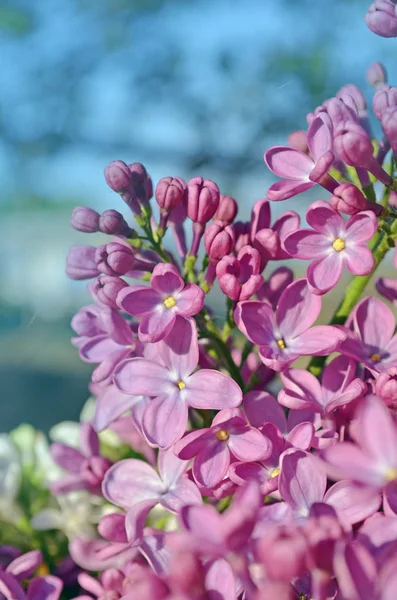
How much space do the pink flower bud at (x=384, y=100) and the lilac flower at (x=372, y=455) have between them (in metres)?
0.18

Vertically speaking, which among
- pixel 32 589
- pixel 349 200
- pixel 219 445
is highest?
pixel 349 200

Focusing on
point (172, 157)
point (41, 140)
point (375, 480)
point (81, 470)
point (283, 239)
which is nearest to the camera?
point (375, 480)

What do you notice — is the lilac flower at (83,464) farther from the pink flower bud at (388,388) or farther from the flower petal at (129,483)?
the pink flower bud at (388,388)

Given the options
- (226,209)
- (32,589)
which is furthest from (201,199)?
(32,589)

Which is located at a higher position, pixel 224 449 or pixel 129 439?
pixel 224 449

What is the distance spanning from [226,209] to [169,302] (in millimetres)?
69

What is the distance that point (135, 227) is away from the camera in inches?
17.1

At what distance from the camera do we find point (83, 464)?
469 mm

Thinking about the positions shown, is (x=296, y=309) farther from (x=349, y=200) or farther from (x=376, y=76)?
(x=376, y=76)

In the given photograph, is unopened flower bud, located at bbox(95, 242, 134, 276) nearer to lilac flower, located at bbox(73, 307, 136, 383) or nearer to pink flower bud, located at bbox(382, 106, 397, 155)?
lilac flower, located at bbox(73, 307, 136, 383)

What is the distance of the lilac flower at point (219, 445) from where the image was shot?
1.11 feet

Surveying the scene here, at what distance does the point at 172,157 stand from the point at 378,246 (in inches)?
37.5

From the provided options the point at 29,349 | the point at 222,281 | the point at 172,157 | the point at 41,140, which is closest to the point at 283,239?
the point at 222,281

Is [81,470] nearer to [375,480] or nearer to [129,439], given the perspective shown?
[129,439]
